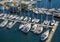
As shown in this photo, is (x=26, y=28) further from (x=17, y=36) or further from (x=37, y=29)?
(x=17, y=36)

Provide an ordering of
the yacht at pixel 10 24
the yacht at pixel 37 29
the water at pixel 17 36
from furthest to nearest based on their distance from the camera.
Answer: the yacht at pixel 10 24 → the yacht at pixel 37 29 → the water at pixel 17 36

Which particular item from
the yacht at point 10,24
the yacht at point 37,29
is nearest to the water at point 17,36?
the yacht at point 10,24

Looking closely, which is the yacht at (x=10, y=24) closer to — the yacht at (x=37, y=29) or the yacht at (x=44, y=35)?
the yacht at (x=37, y=29)

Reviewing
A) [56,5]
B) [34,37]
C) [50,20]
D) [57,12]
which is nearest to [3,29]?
[34,37]

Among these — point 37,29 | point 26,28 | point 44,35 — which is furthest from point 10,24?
point 44,35

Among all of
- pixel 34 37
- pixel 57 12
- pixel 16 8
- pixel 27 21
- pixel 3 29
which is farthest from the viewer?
pixel 16 8

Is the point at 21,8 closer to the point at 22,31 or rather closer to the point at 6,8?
the point at 6,8

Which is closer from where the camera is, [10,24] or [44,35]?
[44,35]

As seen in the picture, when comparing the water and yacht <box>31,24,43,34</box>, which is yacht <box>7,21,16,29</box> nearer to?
the water

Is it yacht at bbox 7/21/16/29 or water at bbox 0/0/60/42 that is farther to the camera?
yacht at bbox 7/21/16/29

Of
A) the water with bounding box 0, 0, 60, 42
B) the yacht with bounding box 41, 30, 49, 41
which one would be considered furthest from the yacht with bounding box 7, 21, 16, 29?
the yacht with bounding box 41, 30, 49, 41

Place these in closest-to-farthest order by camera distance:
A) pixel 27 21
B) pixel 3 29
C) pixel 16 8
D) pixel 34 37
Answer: pixel 34 37, pixel 3 29, pixel 27 21, pixel 16 8
